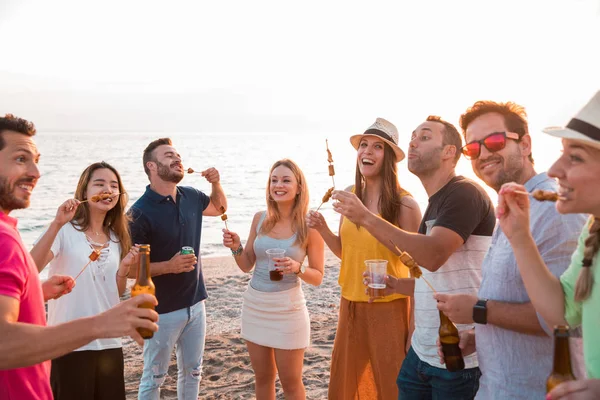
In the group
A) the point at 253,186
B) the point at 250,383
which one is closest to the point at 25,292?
the point at 250,383

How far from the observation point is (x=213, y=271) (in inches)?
498

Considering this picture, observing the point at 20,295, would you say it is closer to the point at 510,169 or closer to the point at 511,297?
the point at 511,297

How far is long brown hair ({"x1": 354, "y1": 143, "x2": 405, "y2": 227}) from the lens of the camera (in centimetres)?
490

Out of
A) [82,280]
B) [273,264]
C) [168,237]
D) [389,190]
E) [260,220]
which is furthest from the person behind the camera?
[260,220]

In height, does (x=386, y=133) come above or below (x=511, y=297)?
above

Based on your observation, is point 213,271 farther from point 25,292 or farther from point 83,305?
point 25,292

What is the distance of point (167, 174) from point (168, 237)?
2.26ft

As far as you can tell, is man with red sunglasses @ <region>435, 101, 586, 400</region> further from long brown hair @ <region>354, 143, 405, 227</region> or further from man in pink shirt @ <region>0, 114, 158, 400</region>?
man in pink shirt @ <region>0, 114, 158, 400</region>

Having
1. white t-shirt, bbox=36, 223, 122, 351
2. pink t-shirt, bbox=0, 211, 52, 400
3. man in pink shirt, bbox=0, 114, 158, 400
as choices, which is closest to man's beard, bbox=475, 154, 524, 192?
man in pink shirt, bbox=0, 114, 158, 400

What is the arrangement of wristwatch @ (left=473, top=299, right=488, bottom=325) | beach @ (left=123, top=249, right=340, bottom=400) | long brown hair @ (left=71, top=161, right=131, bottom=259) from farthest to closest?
beach @ (left=123, top=249, right=340, bottom=400) → long brown hair @ (left=71, top=161, right=131, bottom=259) → wristwatch @ (left=473, top=299, right=488, bottom=325)

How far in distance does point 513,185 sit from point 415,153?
1858 millimetres

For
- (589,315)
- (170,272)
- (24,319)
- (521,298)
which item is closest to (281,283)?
(170,272)

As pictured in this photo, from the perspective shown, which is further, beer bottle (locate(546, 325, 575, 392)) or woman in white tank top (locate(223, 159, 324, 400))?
woman in white tank top (locate(223, 159, 324, 400))

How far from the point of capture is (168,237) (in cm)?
544
